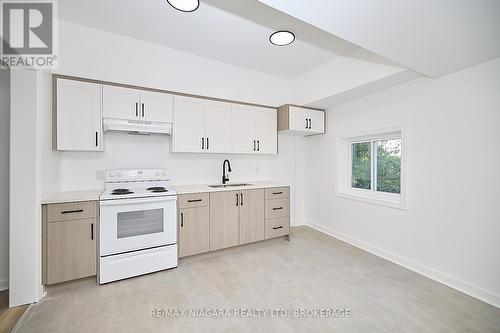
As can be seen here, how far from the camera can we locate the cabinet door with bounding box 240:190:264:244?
10.1 ft

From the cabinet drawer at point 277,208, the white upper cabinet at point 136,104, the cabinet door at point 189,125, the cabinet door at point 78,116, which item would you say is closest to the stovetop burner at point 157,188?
the cabinet door at point 189,125

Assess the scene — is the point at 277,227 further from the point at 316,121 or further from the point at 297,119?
the point at 316,121

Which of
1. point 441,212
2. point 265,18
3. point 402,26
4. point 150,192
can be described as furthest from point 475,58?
point 150,192

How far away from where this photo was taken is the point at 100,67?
2699 millimetres

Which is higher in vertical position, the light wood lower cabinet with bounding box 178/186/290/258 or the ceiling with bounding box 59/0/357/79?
the ceiling with bounding box 59/0/357/79

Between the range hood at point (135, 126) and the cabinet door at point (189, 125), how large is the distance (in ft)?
0.47

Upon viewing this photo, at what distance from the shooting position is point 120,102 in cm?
255

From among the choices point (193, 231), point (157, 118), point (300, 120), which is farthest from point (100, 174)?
point (300, 120)

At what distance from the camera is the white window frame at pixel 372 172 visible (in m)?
2.73

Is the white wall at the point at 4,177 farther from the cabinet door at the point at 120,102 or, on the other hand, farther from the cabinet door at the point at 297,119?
the cabinet door at the point at 297,119

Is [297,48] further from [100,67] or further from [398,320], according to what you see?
[398,320]

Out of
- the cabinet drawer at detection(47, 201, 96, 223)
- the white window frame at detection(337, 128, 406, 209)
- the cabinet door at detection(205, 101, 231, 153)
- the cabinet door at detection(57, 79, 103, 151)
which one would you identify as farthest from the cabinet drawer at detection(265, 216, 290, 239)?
the cabinet door at detection(57, 79, 103, 151)

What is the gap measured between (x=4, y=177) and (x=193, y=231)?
1969 millimetres

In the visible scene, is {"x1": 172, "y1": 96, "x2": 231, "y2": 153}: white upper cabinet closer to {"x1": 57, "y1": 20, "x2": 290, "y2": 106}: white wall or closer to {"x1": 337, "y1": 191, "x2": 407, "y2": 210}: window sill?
{"x1": 57, "y1": 20, "x2": 290, "y2": 106}: white wall
